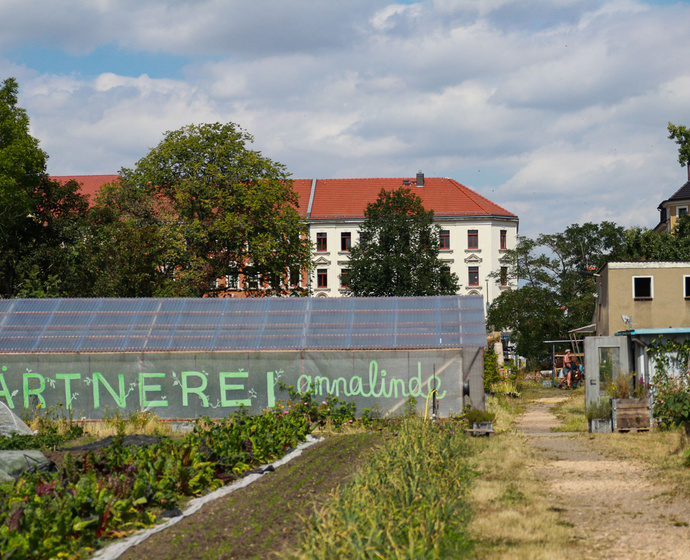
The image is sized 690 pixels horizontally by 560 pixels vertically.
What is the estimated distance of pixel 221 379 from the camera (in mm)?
23844

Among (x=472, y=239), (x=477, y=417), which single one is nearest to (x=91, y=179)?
(x=472, y=239)

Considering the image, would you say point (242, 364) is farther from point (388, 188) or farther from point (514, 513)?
point (388, 188)

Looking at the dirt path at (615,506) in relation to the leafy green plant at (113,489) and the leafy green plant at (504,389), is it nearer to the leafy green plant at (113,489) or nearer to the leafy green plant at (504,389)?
the leafy green plant at (113,489)

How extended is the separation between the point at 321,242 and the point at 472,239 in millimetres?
14552

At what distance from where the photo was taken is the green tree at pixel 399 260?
5781 centimetres

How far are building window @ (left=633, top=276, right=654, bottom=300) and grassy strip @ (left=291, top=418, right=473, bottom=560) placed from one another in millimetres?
27860

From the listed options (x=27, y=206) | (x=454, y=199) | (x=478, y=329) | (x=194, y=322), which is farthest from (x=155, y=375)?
(x=454, y=199)

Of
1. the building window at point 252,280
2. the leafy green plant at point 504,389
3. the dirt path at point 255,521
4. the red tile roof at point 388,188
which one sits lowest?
the leafy green plant at point 504,389

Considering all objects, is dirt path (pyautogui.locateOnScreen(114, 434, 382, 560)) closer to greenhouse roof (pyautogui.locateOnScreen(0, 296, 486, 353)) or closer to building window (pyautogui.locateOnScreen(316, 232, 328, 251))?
greenhouse roof (pyautogui.locateOnScreen(0, 296, 486, 353))

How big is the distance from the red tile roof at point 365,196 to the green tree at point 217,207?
29970 millimetres

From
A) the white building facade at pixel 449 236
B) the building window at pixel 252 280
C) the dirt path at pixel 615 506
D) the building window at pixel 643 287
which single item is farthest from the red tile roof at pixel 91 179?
the dirt path at pixel 615 506

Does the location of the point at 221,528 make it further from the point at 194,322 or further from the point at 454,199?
the point at 454,199

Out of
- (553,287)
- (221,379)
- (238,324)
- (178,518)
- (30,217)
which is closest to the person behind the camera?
(178,518)

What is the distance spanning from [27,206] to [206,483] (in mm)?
37699
